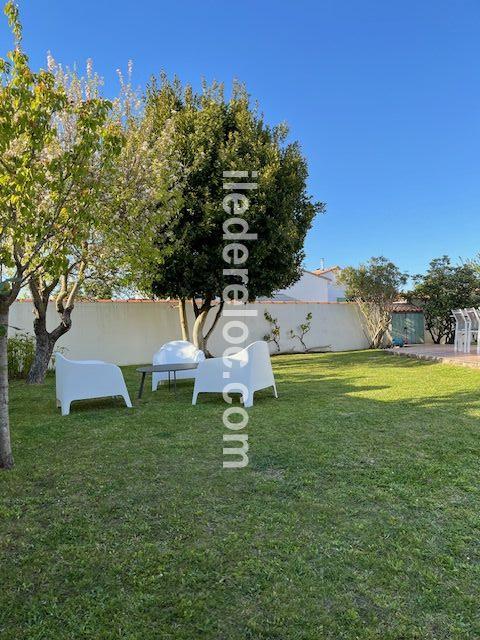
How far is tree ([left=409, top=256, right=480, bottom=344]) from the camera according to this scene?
17031 mm

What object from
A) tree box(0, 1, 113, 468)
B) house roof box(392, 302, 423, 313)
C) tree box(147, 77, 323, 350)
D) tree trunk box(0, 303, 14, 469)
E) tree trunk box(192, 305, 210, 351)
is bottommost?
tree trunk box(0, 303, 14, 469)

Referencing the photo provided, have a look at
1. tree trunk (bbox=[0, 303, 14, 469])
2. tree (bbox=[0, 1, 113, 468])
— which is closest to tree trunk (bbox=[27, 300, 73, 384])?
tree (bbox=[0, 1, 113, 468])

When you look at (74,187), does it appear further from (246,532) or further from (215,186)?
(215,186)

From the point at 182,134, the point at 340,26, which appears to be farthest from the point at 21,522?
the point at 340,26

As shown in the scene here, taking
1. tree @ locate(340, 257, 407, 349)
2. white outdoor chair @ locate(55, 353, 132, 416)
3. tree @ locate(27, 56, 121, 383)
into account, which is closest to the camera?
tree @ locate(27, 56, 121, 383)

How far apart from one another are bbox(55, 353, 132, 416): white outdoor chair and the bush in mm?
4236

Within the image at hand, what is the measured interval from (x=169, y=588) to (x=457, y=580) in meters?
1.37

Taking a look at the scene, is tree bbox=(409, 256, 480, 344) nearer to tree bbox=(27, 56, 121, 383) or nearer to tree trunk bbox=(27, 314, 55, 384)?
tree bbox=(27, 56, 121, 383)

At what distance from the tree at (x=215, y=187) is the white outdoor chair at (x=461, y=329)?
531 cm

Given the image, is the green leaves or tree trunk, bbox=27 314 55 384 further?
the green leaves

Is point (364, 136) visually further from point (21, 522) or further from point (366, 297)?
point (21, 522)

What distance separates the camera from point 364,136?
46.8ft

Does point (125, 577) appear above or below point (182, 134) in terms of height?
below

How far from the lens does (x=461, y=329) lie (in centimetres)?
1316
